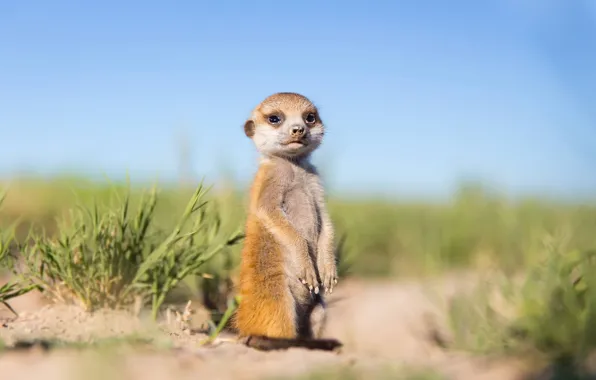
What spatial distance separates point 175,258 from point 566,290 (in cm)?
235

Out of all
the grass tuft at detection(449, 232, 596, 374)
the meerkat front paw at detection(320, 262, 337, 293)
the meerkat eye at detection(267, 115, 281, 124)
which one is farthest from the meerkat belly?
the grass tuft at detection(449, 232, 596, 374)

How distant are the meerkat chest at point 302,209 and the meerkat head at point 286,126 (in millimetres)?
191

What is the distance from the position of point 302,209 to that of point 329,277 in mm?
415

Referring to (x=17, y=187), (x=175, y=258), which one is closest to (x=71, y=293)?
(x=175, y=258)

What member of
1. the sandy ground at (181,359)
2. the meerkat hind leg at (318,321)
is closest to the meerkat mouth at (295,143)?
the meerkat hind leg at (318,321)

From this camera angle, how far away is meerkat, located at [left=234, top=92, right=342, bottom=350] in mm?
3561

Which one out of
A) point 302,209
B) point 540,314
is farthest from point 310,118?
point 540,314

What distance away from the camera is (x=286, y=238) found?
3.69m

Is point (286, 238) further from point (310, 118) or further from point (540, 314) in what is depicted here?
point (540, 314)

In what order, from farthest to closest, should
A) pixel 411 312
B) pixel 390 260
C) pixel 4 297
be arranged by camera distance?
pixel 390 260 → pixel 411 312 → pixel 4 297

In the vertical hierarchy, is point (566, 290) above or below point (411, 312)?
above

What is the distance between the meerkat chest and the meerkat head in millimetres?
191

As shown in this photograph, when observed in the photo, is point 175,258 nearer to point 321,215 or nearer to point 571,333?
point 321,215

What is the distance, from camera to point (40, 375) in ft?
8.46
